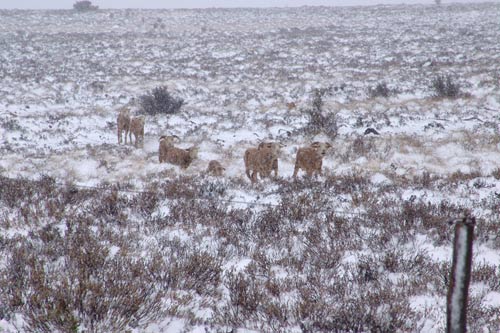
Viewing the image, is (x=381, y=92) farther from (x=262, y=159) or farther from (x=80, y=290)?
(x=80, y=290)

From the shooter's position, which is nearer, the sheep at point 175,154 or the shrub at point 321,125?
the sheep at point 175,154

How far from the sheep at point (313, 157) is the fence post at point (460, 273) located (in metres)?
7.03

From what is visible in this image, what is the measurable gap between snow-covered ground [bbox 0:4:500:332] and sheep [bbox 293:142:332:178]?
1.79 feet

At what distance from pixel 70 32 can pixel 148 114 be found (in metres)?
31.1

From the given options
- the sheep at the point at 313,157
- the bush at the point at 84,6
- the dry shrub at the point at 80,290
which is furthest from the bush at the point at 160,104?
the bush at the point at 84,6

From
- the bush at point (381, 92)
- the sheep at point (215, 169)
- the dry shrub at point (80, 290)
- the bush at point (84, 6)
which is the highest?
the bush at point (84, 6)

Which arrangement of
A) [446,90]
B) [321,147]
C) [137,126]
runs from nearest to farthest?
[321,147] < [137,126] < [446,90]

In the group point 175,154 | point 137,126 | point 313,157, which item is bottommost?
point 175,154

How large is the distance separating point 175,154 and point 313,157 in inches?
157

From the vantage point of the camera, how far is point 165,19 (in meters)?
53.0

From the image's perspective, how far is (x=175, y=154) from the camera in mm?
11242

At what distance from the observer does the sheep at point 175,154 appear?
11156mm

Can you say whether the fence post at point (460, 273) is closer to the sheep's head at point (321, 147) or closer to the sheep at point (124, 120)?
the sheep's head at point (321, 147)

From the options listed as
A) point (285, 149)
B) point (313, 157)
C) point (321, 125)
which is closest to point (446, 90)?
point (321, 125)
